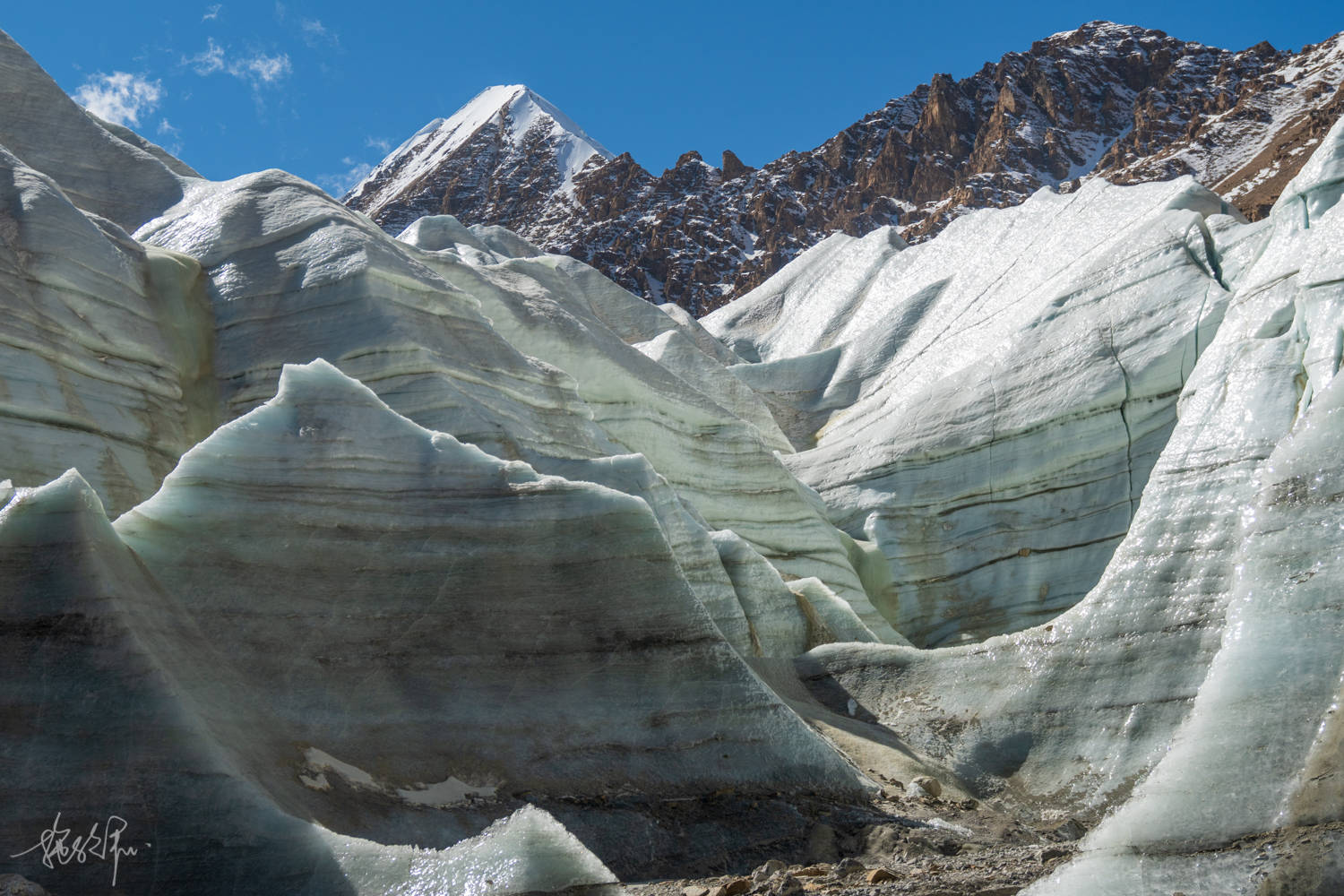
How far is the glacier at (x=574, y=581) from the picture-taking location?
6.41m

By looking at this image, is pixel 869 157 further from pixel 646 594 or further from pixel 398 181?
pixel 646 594

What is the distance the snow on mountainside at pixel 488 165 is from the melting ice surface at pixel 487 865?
6556 cm

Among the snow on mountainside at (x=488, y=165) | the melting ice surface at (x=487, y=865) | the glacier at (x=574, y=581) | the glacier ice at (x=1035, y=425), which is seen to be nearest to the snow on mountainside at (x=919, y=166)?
the snow on mountainside at (x=488, y=165)

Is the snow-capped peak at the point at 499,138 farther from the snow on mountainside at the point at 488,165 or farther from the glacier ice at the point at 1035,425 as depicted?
the glacier ice at the point at 1035,425

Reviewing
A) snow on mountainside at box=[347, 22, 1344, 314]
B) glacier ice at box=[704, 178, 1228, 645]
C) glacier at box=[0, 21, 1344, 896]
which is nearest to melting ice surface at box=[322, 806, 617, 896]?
glacier at box=[0, 21, 1344, 896]

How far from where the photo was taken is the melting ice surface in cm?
589

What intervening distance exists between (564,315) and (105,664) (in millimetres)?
13475

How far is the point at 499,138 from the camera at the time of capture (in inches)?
3201

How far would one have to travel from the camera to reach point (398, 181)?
82.1 m

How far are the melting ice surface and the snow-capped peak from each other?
69996mm
